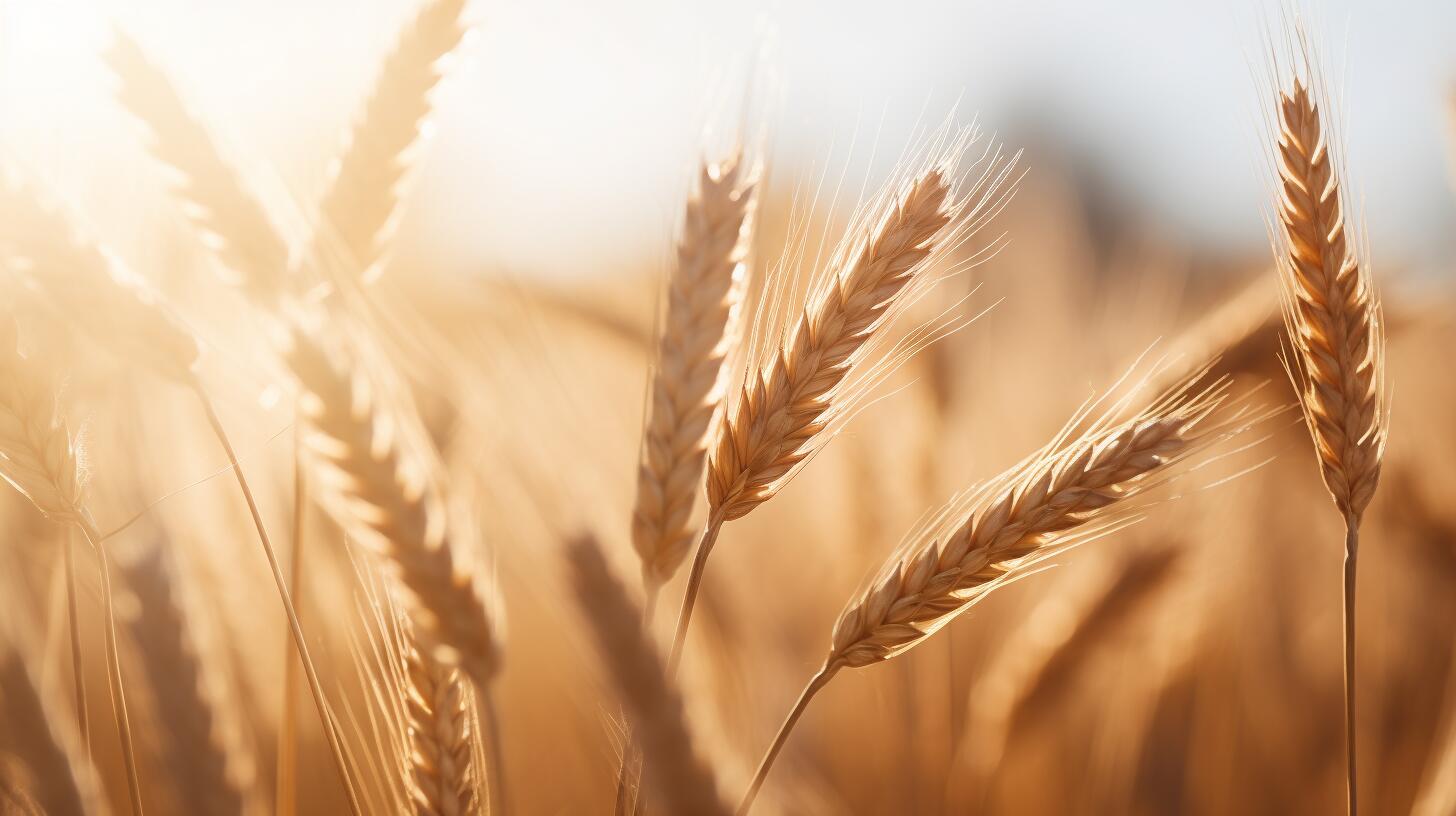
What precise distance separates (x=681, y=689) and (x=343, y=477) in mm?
301

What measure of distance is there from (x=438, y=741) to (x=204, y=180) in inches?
26.0

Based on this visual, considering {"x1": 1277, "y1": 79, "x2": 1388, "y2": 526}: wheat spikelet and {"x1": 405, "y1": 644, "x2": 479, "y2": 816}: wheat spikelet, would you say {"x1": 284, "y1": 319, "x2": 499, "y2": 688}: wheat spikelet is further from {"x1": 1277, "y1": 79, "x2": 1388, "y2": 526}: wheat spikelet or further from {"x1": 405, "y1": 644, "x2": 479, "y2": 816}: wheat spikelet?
{"x1": 1277, "y1": 79, "x2": 1388, "y2": 526}: wheat spikelet

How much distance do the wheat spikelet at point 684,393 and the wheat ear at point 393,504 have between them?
0.72ft

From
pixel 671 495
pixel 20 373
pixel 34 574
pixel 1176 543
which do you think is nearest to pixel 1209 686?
pixel 1176 543

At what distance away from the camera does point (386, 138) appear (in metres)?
1.20

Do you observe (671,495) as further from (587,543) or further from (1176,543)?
(1176,543)

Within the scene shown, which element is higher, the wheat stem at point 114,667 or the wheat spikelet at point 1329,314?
the wheat stem at point 114,667

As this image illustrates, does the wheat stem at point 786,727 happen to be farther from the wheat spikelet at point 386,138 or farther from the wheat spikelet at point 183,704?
the wheat spikelet at point 386,138

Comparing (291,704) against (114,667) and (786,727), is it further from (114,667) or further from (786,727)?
(786,727)

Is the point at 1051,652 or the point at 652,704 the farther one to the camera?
the point at 1051,652

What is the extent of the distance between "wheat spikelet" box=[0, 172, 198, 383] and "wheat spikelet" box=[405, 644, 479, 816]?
0.44 meters

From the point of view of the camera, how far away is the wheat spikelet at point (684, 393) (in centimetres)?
89

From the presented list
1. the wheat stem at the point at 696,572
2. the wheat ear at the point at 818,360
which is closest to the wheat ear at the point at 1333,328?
the wheat ear at the point at 818,360

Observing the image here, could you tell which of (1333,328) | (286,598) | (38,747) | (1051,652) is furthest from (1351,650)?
(38,747)
